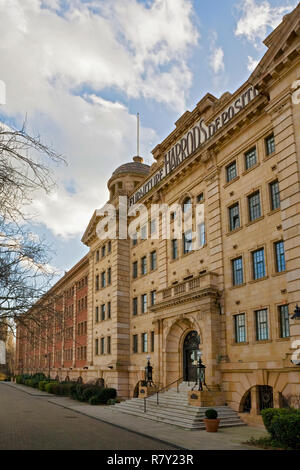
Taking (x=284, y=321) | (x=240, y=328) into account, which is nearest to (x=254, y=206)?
(x=284, y=321)

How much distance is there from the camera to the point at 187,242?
30016 mm

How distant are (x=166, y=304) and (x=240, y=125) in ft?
40.2

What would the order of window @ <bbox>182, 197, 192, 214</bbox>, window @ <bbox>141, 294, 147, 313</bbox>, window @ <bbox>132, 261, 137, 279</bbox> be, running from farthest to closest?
window @ <bbox>132, 261, 137, 279</bbox>
window @ <bbox>141, 294, 147, 313</bbox>
window @ <bbox>182, 197, 192, 214</bbox>

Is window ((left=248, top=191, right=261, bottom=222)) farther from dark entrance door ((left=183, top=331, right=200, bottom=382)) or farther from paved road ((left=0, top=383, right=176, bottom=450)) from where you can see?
paved road ((left=0, top=383, right=176, bottom=450))

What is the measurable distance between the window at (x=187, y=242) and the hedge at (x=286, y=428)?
14.8m

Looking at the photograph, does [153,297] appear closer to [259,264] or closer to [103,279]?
[103,279]

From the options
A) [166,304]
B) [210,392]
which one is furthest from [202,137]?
[210,392]

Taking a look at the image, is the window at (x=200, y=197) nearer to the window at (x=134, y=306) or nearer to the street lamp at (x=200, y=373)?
the street lamp at (x=200, y=373)

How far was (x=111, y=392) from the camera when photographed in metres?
35.2

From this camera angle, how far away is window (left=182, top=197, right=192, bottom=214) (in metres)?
30.4

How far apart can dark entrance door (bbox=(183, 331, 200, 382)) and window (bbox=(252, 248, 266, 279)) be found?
6376 millimetres

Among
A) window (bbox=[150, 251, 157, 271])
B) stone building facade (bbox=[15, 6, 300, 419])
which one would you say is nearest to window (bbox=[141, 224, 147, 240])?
stone building facade (bbox=[15, 6, 300, 419])

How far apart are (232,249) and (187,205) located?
6.81 metres
